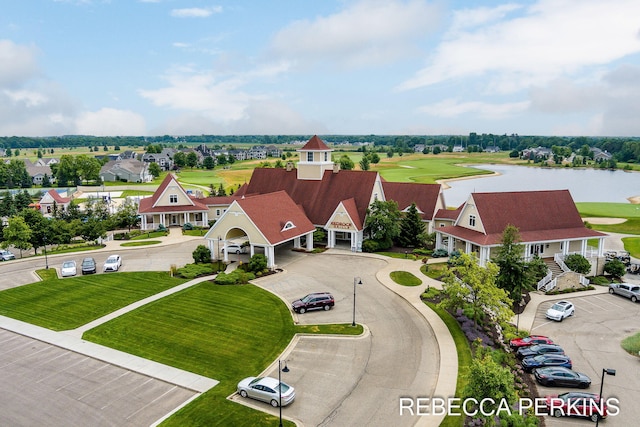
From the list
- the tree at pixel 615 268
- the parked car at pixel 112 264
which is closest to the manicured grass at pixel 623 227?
the tree at pixel 615 268

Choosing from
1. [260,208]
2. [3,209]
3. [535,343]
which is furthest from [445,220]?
[3,209]

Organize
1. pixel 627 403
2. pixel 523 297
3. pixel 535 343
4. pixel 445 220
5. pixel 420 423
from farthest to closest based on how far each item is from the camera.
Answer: pixel 445 220 → pixel 523 297 → pixel 535 343 → pixel 627 403 → pixel 420 423

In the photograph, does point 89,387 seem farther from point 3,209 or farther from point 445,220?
point 3,209

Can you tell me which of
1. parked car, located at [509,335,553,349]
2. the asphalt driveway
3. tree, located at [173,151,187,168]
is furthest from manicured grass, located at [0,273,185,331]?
tree, located at [173,151,187,168]

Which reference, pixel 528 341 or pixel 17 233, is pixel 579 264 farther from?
pixel 17 233

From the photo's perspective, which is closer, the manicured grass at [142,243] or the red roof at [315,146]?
the manicured grass at [142,243]

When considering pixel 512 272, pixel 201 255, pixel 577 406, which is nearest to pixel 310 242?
pixel 201 255

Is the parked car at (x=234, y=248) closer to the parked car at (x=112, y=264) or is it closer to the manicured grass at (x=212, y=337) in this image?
the parked car at (x=112, y=264)
